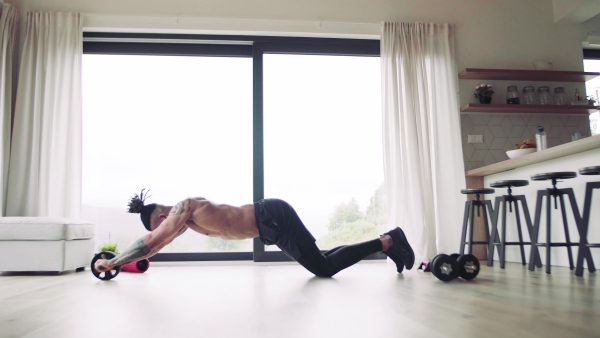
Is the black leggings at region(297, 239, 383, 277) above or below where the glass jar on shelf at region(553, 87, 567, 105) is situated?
below

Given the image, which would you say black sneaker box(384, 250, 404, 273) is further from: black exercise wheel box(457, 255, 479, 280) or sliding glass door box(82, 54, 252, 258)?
sliding glass door box(82, 54, 252, 258)

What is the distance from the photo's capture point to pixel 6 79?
4.82 m

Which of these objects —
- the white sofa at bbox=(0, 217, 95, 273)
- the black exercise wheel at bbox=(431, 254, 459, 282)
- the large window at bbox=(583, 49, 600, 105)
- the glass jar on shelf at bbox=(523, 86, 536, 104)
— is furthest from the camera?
the large window at bbox=(583, 49, 600, 105)

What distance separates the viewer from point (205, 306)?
84.4 inches

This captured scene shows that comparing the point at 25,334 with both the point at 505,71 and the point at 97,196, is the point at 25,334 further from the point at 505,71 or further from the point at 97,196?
the point at 505,71

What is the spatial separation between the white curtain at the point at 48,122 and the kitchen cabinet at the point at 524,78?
13.5 feet

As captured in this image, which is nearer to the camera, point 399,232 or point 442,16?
point 399,232

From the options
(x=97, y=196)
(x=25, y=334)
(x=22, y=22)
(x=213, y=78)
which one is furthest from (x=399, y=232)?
(x=22, y=22)

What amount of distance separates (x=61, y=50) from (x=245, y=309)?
4126 mm

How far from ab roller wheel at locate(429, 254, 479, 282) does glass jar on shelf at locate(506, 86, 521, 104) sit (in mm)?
2727

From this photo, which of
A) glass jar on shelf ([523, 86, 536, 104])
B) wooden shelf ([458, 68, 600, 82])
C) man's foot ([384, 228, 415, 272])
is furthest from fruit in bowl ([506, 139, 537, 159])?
man's foot ([384, 228, 415, 272])

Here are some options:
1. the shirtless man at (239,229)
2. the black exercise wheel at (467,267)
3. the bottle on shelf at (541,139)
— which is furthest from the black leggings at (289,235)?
the bottle on shelf at (541,139)

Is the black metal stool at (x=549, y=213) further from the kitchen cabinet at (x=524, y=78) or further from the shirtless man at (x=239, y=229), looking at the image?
the kitchen cabinet at (x=524, y=78)

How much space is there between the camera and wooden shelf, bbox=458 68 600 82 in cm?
523
